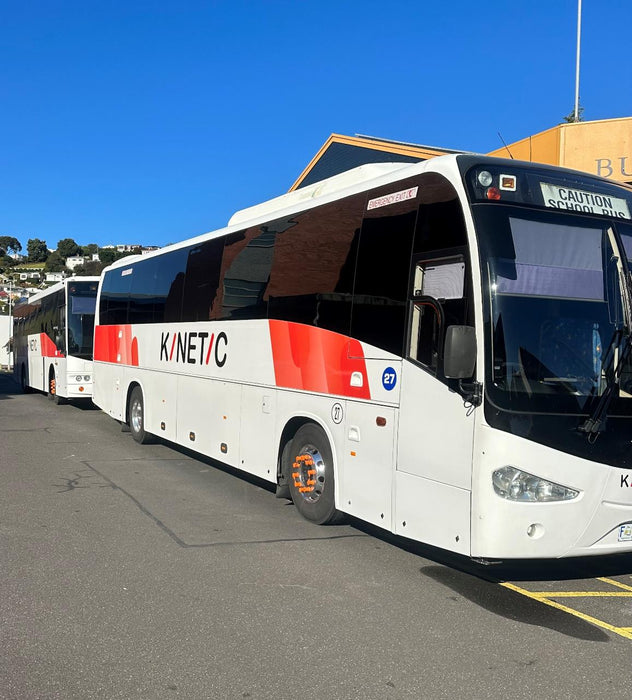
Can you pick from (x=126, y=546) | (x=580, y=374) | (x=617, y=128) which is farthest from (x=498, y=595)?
(x=617, y=128)

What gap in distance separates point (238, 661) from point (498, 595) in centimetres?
230

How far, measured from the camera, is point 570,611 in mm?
5195

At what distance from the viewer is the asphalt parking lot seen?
3924 millimetres

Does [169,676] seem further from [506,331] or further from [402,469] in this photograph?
[506,331]

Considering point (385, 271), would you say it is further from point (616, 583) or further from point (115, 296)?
point (115, 296)

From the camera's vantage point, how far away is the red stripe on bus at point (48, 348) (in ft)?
Answer: 66.2

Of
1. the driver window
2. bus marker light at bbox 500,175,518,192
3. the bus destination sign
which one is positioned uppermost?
bus marker light at bbox 500,175,518,192

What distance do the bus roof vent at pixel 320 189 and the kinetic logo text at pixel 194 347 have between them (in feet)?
5.35

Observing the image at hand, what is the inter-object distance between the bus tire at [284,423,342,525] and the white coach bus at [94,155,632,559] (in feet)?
0.07

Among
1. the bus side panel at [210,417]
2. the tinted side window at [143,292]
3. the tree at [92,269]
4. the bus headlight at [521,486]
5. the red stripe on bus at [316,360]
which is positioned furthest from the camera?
the tree at [92,269]

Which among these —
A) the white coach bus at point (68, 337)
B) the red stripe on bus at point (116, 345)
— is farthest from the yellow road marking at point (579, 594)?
the white coach bus at point (68, 337)

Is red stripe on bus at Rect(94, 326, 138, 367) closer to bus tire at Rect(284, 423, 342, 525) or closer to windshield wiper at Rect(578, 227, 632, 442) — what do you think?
bus tire at Rect(284, 423, 342, 525)

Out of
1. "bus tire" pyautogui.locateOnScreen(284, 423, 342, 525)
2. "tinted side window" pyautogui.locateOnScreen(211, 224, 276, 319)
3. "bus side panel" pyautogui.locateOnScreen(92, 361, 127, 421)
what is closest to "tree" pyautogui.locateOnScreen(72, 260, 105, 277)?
"bus side panel" pyautogui.locateOnScreen(92, 361, 127, 421)

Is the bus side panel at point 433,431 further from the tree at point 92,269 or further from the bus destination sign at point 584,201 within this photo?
the tree at point 92,269
